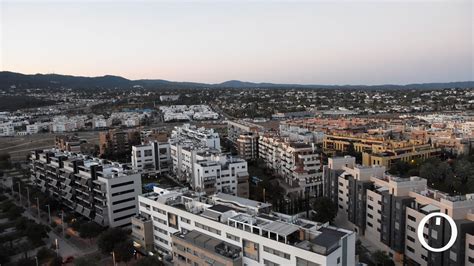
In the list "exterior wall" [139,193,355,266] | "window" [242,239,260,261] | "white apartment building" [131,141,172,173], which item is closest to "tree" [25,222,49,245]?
"exterior wall" [139,193,355,266]

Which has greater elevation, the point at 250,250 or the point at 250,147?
the point at 250,250

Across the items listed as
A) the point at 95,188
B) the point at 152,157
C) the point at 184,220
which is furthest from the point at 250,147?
the point at 184,220

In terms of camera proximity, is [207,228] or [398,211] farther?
[398,211]

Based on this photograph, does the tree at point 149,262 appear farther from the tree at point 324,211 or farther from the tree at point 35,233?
the tree at point 324,211

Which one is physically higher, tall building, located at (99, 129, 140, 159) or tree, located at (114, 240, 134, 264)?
tall building, located at (99, 129, 140, 159)

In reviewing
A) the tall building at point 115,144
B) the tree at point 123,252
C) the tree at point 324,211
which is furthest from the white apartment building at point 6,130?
the tree at point 324,211

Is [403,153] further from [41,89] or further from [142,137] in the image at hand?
[41,89]

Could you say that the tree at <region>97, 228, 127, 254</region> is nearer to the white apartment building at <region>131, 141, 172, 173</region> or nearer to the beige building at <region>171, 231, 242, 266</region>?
the beige building at <region>171, 231, 242, 266</region>

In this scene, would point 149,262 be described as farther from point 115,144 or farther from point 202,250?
point 115,144
